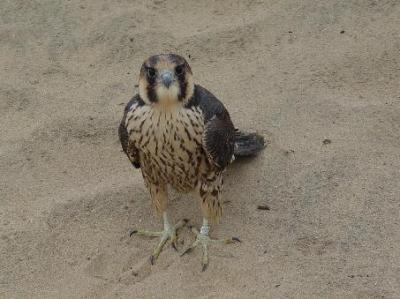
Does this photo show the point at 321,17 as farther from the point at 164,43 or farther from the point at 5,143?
the point at 5,143

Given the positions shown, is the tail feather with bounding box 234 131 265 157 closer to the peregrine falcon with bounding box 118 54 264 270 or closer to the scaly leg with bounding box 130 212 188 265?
the peregrine falcon with bounding box 118 54 264 270

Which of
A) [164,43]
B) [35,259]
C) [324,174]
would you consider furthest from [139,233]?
[164,43]

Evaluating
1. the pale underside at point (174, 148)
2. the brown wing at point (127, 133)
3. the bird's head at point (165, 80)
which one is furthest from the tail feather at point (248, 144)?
the bird's head at point (165, 80)

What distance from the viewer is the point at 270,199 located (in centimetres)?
399

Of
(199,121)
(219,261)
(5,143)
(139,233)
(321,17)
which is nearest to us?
(199,121)

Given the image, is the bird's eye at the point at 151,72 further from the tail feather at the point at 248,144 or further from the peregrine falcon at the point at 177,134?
the tail feather at the point at 248,144

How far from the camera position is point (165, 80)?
3.13 meters

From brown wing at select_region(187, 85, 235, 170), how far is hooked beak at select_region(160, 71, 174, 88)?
199 millimetres

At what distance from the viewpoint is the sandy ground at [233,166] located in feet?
11.6

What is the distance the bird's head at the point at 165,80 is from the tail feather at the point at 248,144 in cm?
94

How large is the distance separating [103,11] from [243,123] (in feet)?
5.79

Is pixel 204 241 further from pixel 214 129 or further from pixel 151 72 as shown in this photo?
pixel 151 72

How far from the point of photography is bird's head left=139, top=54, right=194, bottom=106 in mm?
3148

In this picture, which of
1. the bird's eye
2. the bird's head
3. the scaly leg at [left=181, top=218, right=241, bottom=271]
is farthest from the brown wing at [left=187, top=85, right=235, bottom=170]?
the scaly leg at [left=181, top=218, right=241, bottom=271]
